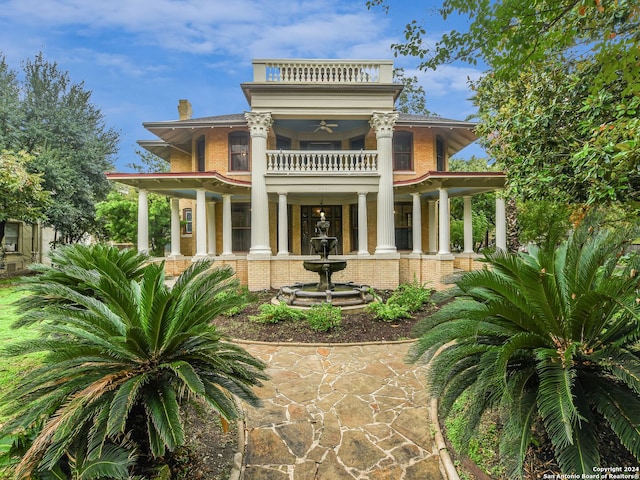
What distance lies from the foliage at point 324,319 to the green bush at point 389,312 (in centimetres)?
116

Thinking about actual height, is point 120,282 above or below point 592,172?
below

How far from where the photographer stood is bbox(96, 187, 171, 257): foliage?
56.1 ft

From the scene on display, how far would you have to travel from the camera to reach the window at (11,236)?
2006cm

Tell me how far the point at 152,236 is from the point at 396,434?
716 inches

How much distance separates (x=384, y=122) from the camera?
13312 mm

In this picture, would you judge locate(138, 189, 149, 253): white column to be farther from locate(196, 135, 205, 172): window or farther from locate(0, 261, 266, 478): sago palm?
locate(0, 261, 266, 478): sago palm

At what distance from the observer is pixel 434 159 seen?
51.7 ft

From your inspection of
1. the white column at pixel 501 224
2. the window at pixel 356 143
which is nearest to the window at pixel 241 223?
the window at pixel 356 143

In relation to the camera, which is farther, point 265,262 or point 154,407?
point 265,262

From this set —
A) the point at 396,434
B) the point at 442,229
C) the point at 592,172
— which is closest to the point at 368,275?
the point at 442,229

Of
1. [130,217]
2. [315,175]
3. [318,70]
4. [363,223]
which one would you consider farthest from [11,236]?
[363,223]

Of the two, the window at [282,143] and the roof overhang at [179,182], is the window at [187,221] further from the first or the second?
the window at [282,143]

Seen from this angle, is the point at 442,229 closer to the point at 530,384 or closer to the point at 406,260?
the point at 406,260

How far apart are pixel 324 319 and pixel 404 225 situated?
980 cm
